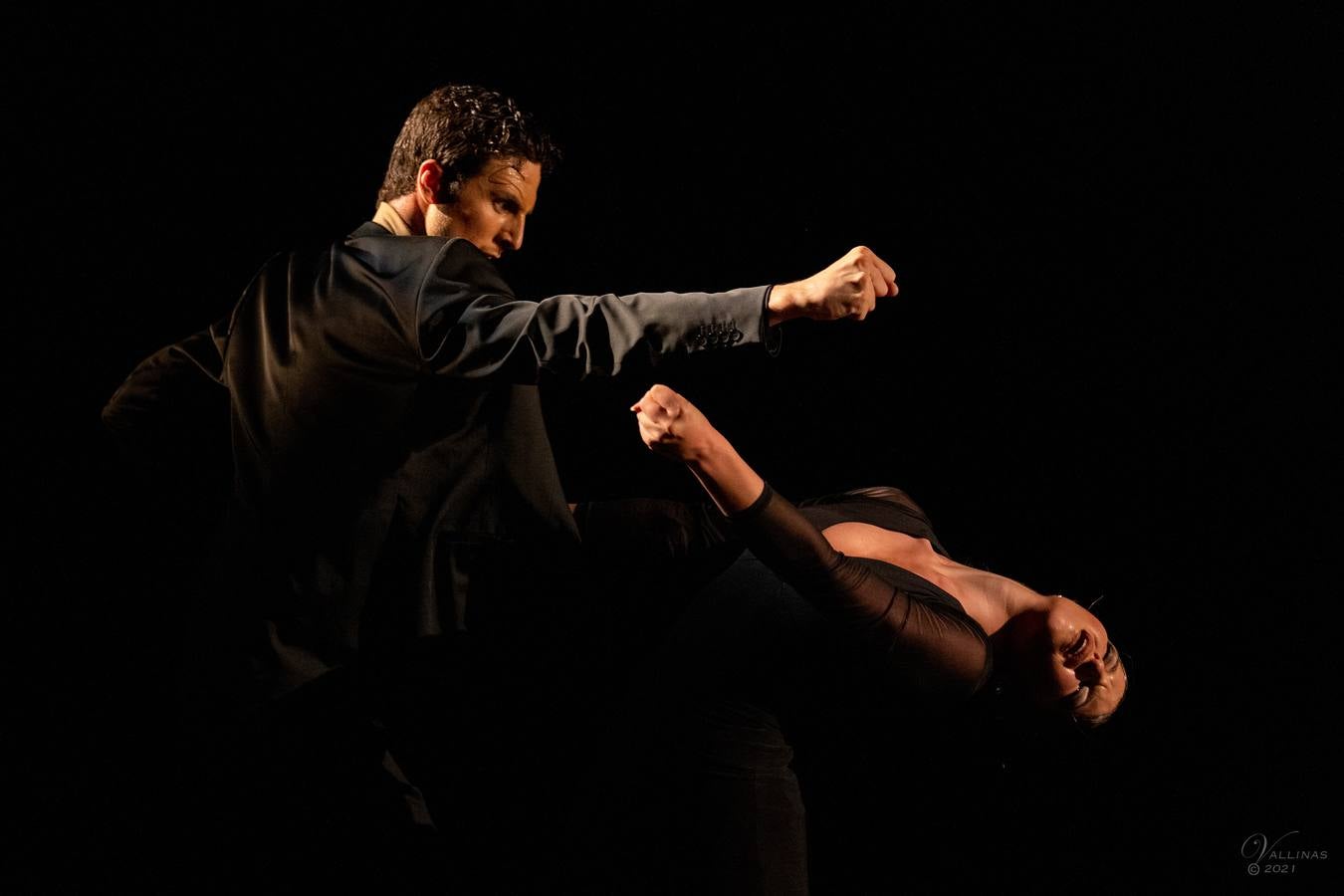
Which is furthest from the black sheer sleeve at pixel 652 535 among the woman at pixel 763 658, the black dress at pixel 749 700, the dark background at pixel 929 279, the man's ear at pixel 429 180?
the man's ear at pixel 429 180

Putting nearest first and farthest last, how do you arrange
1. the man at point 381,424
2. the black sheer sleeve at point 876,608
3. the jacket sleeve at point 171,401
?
the black sheer sleeve at point 876,608
the man at point 381,424
the jacket sleeve at point 171,401

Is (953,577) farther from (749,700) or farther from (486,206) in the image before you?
(486,206)

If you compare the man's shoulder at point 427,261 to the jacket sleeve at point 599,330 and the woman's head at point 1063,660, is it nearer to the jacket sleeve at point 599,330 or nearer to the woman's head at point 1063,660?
the jacket sleeve at point 599,330

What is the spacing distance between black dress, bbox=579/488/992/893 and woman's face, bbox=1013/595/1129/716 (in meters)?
0.26

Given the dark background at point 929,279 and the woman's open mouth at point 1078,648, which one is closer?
the woman's open mouth at point 1078,648

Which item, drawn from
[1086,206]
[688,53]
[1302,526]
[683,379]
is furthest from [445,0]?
[1302,526]

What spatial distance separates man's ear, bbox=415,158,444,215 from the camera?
1.80 m

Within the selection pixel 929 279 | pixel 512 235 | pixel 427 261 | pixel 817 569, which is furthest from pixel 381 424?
pixel 929 279

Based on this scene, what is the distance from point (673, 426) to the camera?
1.43m

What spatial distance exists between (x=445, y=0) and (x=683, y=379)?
0.94 metres

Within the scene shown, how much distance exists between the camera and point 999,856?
7.57ft

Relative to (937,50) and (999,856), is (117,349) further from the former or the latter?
(999,856)

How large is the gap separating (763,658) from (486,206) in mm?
874

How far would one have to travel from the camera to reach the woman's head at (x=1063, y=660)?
77.3 inches
